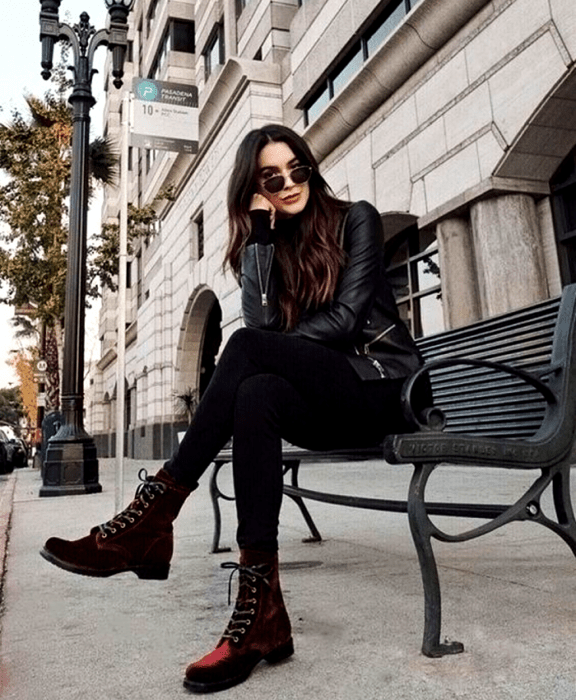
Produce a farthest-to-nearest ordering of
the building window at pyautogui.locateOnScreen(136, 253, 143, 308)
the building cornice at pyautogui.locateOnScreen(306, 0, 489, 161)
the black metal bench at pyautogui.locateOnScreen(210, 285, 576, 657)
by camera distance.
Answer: the building window at pyautogui.locateOnScreen(136, 253, 143, 308) < the building cornice at pyautogui.locateOnScreen(306, 0, 489, 161) < the black metal bench at pyautogui.locateOnScreen(210, 285, 576, 657)

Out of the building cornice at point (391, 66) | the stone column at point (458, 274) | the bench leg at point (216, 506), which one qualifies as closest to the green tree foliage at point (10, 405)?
the building cornice at point (391, 66)

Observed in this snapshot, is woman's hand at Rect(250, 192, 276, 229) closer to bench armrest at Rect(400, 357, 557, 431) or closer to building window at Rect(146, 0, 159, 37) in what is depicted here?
bench armrest at Rect(400, 357, 557, 431)

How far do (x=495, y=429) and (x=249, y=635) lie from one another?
1.32 meters

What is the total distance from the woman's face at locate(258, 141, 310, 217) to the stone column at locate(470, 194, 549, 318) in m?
6.02

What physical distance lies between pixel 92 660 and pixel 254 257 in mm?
1412

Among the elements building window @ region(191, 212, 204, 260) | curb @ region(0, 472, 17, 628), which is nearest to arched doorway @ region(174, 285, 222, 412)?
building window @ region(191, 212, 204, 260)

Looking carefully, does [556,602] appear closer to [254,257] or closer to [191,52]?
[254,257]

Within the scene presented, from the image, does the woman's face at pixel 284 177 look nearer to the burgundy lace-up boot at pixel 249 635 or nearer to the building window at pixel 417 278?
the burgundy lace-up boot at pixel 249 635

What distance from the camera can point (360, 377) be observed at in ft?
6.42

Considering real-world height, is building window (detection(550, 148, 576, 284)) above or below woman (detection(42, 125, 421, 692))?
above

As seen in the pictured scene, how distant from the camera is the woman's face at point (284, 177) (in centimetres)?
239

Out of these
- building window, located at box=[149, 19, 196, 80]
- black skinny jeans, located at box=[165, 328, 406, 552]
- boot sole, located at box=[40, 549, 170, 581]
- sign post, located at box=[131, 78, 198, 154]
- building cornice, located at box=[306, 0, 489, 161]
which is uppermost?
building window, located at box=[149, 19, 196, 80]

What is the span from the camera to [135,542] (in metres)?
1.91

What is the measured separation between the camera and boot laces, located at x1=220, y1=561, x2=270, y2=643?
162 cm
